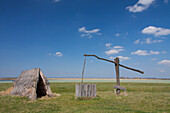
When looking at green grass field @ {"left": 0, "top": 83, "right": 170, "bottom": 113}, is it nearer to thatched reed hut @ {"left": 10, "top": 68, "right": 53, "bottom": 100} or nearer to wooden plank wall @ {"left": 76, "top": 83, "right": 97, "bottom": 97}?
wooden plank wall @ {"left": 76, "top": 83, "right": 97, "bottom": 97}

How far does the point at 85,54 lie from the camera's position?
1633 centimetres

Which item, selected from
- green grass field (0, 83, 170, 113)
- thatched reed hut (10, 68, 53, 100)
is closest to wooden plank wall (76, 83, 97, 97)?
green grass field (0, 83, 170, 113)

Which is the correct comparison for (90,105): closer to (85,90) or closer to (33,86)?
(85,90)

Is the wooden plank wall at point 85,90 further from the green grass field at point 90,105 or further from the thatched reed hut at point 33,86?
the thatched reed hut at point 33,86

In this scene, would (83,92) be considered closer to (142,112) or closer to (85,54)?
(85,54)

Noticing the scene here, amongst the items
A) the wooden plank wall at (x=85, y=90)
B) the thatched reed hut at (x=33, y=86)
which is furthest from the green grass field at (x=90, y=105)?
the thatched reed hut at (x=33, y=86)

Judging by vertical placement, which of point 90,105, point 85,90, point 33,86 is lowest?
point 90,105

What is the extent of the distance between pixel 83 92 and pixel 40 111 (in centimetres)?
585

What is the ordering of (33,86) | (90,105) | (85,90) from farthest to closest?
1. (33,86)
2. (85,90)
3. (90,105)

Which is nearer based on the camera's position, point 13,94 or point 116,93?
point 13,94

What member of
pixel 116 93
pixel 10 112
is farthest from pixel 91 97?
pixel 10 112

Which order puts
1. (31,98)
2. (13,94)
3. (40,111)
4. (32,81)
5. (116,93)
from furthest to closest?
(116,93), (13,94), (32,81), (31,98), (40,111)

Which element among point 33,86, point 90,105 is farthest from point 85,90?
point 33,86

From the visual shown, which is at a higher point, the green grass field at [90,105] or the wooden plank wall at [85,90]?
the wooden plank wall at [85,90]
